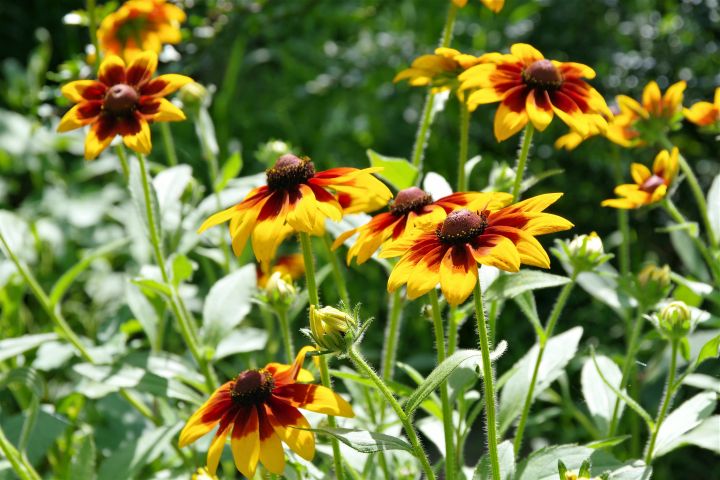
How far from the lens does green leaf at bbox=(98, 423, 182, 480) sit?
117cm

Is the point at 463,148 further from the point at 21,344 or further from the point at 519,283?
the point at 21,344

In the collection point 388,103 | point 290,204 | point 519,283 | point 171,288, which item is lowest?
point 388,103

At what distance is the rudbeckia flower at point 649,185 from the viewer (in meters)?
1.10

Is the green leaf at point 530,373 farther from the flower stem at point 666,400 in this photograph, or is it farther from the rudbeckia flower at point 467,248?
the rudbeckia flower at point 467,248

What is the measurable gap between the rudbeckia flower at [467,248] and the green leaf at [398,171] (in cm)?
33

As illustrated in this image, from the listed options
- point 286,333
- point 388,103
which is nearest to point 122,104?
A: point 286,333

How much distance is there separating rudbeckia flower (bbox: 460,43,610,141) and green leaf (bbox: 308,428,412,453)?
1.14 ft

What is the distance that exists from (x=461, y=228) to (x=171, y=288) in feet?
1.64

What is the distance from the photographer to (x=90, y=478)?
3.77ft

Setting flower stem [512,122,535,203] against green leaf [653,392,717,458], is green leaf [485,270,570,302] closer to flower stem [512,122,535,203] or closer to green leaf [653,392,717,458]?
flower stem [512,122,535,203]

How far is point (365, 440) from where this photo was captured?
81 cm

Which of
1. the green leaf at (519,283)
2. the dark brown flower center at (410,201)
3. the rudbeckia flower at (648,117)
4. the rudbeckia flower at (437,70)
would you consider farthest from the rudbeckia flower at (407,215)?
the rudbeckia flower at (648,117)

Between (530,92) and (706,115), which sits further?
(706,115)

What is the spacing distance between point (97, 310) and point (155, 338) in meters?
0.78
